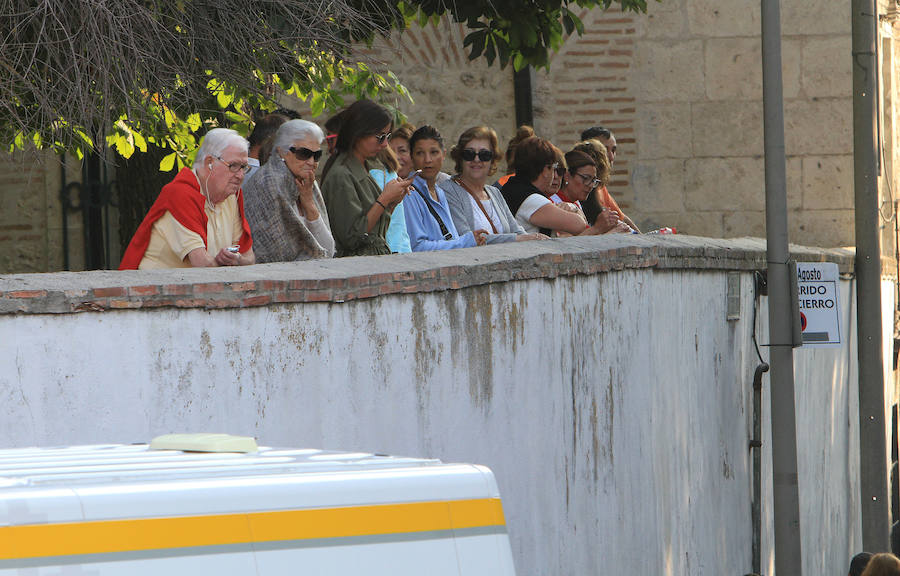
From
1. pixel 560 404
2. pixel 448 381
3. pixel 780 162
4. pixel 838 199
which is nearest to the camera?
pixel 448 381

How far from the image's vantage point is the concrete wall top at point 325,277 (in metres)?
5.92

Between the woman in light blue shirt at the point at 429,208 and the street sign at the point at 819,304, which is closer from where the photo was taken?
the woman in light blue shirt at the point at 429,208

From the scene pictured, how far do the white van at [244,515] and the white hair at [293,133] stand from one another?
4.14m

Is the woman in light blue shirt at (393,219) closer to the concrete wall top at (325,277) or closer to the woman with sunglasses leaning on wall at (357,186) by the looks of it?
the woman with sunglasses leaning on wall at (357,186)

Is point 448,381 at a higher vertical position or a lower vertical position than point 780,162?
lower

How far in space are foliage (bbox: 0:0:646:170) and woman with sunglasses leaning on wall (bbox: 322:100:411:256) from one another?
0.58 metres

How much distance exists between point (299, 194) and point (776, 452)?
5.73m

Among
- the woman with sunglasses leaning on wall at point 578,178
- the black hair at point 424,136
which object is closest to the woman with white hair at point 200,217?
the black hair at point 424,136

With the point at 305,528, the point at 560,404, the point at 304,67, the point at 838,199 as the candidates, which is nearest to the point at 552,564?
the point at 560,404

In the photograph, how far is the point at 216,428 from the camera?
6.39 meters

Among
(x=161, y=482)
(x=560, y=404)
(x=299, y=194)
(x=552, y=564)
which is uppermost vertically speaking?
(x=299, y=194)

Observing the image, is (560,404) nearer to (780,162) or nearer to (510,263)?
(510,263)

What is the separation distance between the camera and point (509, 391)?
8.45 metres

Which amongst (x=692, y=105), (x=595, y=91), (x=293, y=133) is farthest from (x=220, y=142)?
(x=692, y=105)
